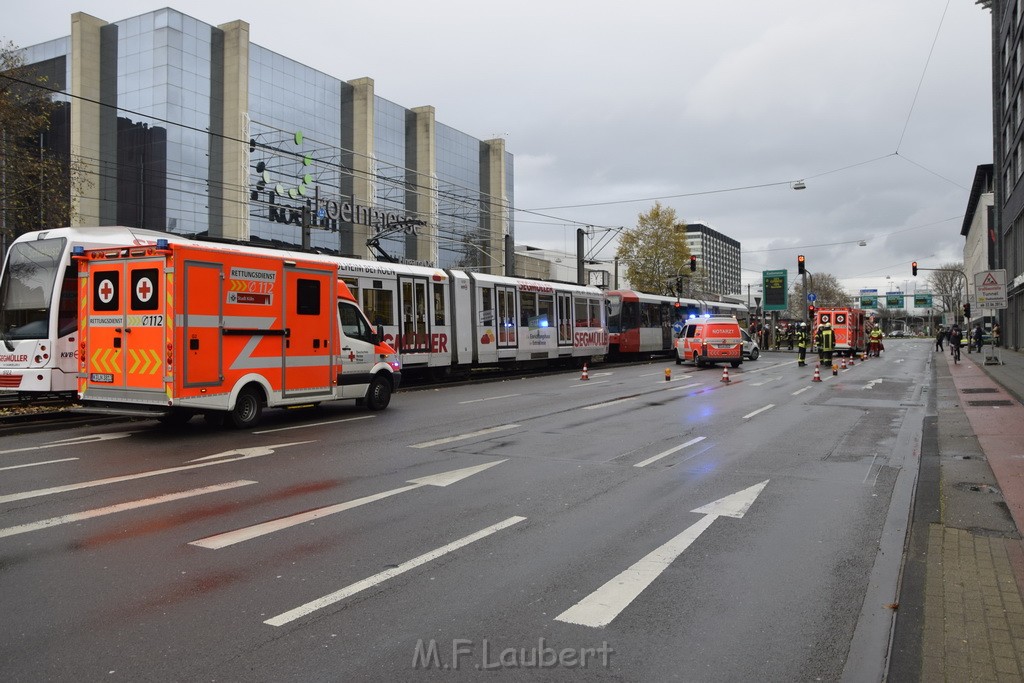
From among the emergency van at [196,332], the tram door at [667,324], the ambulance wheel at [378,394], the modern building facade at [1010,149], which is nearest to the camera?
the emergency van at [196,332]

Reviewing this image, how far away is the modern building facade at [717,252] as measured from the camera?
148750 millimetres

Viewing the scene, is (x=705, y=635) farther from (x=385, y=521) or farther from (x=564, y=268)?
(x=564, y=268)

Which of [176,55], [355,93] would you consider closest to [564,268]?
[355,93]

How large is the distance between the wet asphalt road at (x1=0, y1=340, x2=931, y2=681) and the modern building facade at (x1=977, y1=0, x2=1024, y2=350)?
36.4m

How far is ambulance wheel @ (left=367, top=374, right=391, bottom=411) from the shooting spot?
47.4ft

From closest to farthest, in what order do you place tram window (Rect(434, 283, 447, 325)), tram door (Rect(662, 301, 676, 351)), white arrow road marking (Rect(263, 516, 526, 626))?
white arrow road marking (Rect(263, 516, 526, 626))
tram window (Rect(434, 283, 447, 325))
tram door (Rect(662, 301, 676, 351))

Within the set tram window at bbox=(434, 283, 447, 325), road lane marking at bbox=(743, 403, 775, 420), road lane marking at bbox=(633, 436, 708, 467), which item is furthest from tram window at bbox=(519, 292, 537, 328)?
road lane marking at bbox=(633, 436, 708, 467)

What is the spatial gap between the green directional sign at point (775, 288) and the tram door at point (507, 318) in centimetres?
3953

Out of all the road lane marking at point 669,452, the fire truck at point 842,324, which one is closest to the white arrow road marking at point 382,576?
the road lane marking at point 669,452

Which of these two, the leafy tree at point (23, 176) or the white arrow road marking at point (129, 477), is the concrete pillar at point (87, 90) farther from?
the white arrow road marking at point (129, 477)

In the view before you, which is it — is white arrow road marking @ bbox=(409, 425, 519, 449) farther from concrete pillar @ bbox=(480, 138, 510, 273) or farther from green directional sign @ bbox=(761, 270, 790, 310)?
concrete pillar @ bbox=(480, 138, 510, 273)

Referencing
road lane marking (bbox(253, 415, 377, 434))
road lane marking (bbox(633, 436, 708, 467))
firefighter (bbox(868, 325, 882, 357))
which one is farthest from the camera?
firefighter (bbox(868, 325, 882, 357))

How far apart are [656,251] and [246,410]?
49301mm

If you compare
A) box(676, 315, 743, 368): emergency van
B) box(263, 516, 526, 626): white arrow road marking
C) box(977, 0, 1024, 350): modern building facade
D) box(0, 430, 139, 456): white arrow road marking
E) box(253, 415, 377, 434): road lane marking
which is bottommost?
box(263, 516, 526, 626): white arrow road marking
